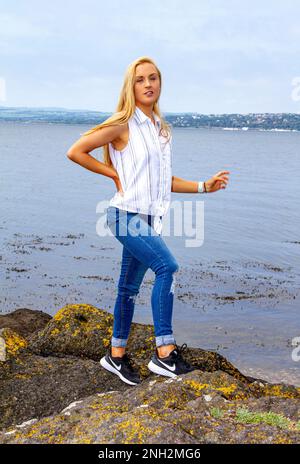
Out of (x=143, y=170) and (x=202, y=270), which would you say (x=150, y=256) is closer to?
(x=143, y=170)

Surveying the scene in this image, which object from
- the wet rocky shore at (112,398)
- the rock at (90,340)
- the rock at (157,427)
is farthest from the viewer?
the rock at (90,340)

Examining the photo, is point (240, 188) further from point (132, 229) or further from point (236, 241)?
point (132, 229)

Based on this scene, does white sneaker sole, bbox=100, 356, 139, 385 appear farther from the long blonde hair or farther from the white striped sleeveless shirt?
the long blonde hair

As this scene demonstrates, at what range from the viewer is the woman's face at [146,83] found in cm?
634

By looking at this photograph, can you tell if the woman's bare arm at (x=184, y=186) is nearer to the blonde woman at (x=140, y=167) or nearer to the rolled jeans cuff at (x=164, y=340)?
the blonde woman at (x=140, y=167)

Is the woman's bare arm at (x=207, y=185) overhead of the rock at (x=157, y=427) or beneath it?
overhead

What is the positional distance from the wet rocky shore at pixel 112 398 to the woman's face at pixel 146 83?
108 inches

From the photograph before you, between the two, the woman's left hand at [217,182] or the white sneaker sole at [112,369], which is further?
the white sneaker sole at [112,369]

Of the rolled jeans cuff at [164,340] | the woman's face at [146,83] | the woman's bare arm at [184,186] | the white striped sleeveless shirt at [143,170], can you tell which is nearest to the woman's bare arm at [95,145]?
the white striped sleeveless shirt at [143,170]

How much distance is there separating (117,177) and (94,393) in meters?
2.31

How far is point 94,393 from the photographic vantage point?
22.7ft

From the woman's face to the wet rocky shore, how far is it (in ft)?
9.00

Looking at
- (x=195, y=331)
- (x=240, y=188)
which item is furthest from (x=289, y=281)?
(x=240, y=188)

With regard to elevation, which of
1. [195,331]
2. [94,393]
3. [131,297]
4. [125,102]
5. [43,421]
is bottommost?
[195,331]
